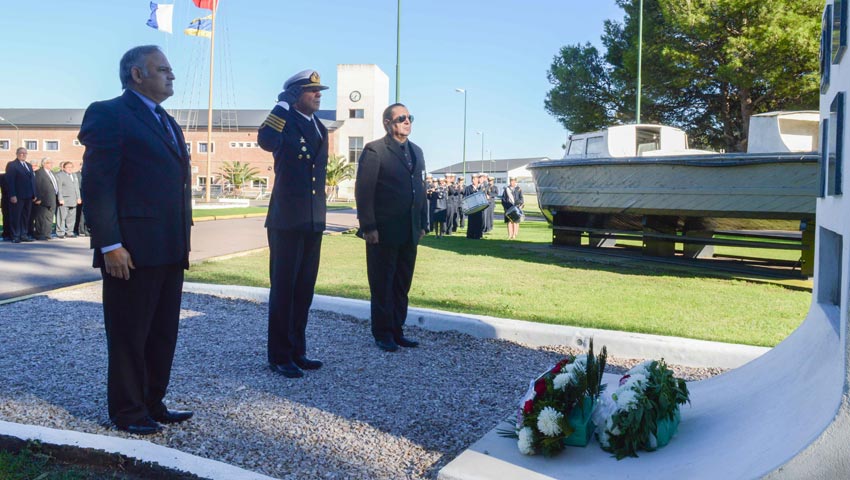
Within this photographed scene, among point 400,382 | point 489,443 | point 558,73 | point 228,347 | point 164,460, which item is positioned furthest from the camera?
point 558,73

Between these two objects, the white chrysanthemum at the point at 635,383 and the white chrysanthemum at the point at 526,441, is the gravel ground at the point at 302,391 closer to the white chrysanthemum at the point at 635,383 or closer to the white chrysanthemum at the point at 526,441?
the white chrysanthemum at the point at 526,441

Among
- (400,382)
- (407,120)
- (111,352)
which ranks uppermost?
(407,120)

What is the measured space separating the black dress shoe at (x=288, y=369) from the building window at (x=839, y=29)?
3.40 metres

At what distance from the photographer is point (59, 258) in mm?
11477

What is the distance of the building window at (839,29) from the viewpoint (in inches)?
107

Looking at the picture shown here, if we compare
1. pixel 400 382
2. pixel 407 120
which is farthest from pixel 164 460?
pixel 407 120

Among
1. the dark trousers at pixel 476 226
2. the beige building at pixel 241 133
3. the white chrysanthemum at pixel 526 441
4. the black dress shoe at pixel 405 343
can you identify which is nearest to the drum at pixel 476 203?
the dark trousers at pixel 476 226

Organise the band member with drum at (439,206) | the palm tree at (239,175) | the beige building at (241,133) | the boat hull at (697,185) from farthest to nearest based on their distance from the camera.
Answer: the beige building at (241,133) → the palm tree at (239,175) → the band member with drum at (439,206) → the boat hull at (697,185)

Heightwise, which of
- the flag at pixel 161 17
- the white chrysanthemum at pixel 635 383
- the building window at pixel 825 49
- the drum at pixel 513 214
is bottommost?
the white chrysanthemum at pixel 635 383

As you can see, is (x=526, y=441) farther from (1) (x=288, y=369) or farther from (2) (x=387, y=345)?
(2) (x=387, y=345)

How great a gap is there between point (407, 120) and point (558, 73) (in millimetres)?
28102

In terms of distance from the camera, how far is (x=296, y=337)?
4.77 metres

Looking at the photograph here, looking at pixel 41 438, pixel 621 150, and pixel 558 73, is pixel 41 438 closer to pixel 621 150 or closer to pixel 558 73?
pixel 621 150

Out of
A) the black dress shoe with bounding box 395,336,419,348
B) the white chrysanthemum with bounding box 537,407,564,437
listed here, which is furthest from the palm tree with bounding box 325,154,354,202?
the white chrysanthemum with bounding box 537,407,564,437
